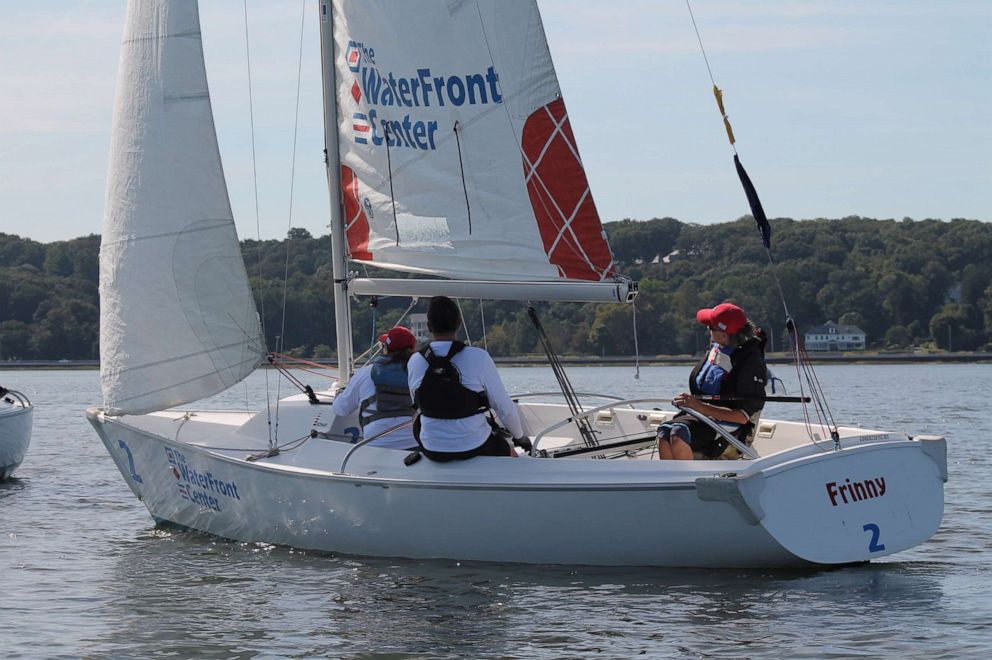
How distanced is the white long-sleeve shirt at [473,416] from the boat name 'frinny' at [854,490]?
5.89 feet

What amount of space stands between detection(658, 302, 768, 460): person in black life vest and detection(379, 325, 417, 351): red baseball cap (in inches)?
70.8

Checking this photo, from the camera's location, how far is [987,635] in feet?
22.9

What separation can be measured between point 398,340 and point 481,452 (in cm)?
109

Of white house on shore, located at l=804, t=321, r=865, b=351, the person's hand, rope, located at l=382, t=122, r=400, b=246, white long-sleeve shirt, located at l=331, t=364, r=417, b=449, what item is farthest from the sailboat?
white house on shore, located at l=804, t=321, r=865, b=351

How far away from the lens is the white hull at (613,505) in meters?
7.69

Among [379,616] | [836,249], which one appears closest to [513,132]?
[379,616]

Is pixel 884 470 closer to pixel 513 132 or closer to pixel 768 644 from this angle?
pixel 768 644

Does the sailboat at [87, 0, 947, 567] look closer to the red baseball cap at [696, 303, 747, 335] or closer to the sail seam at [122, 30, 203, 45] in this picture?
the sail seam at [122, 30, 203, 45]

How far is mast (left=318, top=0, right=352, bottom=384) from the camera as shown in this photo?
1036cm

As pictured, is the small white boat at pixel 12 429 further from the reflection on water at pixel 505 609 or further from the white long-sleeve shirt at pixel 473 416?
the white long-sleeve shirt at pixel 473 416

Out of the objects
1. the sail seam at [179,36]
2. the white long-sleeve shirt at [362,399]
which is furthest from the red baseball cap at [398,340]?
the sail seam at [179,36]

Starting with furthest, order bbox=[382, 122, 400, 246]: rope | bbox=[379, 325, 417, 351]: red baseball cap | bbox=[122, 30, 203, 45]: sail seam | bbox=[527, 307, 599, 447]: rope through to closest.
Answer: bbox=[122, 30, 203, 45]: sail seam → bbox=[382, 122, 400, 246]: rope → bbox=[527, 307, 599, 447]: rope → bbox=[379, 325, 417, 351]: red baseball cap

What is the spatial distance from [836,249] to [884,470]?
278 feet

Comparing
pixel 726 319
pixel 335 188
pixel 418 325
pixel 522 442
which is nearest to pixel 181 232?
pixel 335 188
